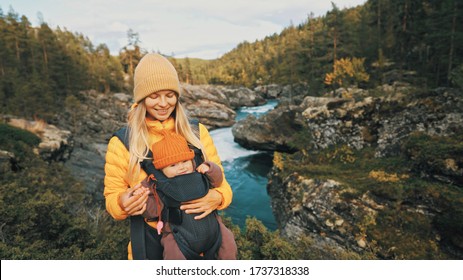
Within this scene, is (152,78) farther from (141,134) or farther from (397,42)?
(397,42)

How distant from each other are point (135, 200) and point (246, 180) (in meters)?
21.9

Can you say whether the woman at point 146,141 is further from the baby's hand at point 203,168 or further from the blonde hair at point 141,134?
the baby's hand at point 203,168

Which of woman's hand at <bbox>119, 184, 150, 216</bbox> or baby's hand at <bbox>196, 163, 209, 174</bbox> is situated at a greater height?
baby's hand at <bbox>196, 163, 209, 174</bbox>

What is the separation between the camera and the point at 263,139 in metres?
28.2

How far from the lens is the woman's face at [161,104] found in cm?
253

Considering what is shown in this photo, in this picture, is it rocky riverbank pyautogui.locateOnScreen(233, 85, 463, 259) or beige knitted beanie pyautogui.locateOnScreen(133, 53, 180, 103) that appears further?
rocky riverbank pyautogui.locateOnScreen(233, 85, 463, 259)

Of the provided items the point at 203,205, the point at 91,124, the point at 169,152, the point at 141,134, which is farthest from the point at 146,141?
the point at 91,124

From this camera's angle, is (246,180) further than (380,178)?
Yes

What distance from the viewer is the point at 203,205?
236cm

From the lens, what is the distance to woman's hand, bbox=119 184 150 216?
2189mm

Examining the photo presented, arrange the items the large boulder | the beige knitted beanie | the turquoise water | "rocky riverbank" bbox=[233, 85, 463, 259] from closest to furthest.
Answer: the beige knitted beanie < "rocky riverbank" bbox=[233, 85, 463, 259] < the turquoise water < the large boulder

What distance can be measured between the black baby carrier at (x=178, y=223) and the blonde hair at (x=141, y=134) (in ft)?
0.23

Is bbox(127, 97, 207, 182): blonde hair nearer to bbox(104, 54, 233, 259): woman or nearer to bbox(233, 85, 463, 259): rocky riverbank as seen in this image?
bbox(104, 54, 233, 259): woman

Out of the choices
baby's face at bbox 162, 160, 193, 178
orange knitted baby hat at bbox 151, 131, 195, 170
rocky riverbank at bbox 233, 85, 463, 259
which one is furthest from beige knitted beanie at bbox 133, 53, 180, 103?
rocky riverbank at bbox 233, 85, 463, 259
